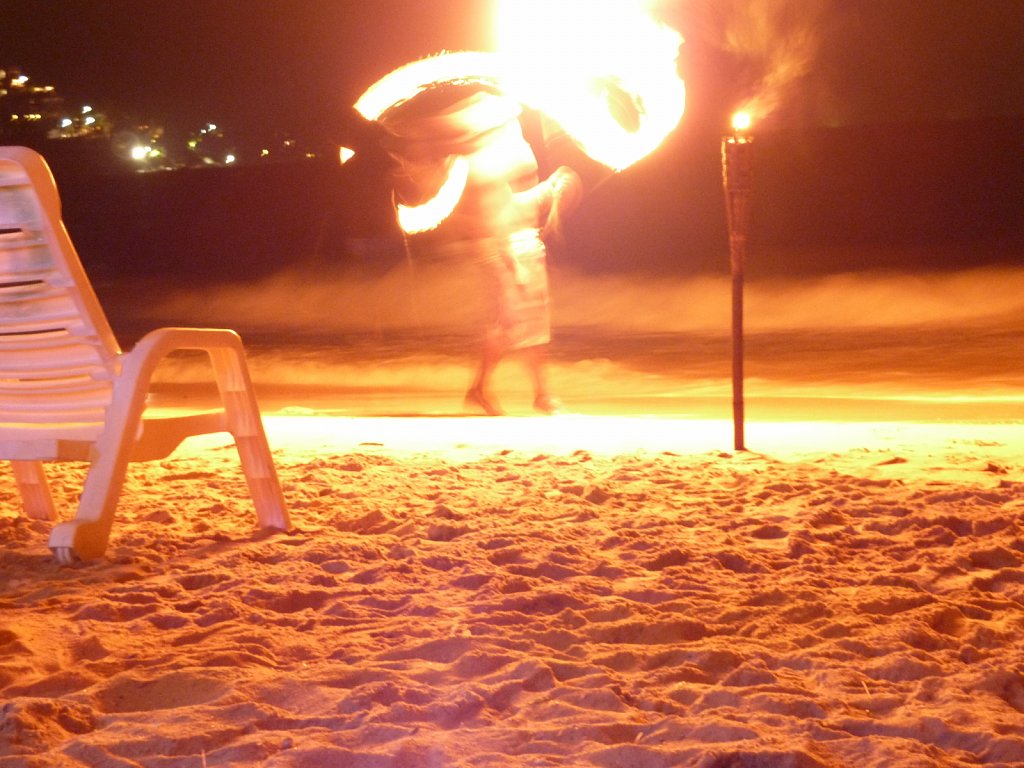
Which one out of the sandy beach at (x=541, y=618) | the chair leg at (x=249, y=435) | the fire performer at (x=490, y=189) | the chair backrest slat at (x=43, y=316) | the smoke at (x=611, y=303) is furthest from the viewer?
the smoke at (x=611, y=303)

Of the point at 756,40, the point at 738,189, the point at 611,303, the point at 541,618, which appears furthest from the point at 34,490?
the point at 611,303

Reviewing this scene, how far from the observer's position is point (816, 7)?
61.0 feet

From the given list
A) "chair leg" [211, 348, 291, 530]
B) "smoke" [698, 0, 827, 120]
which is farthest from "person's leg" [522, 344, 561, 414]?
"smoke" [698, 0, 827, 120]

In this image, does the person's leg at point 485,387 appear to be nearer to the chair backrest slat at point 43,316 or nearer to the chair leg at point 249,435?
the chair leg at point 249,435

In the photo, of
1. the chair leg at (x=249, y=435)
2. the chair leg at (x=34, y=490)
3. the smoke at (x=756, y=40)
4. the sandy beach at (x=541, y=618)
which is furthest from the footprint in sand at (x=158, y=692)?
the smoke at (x=756, y=40)

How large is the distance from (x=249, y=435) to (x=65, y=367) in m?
0.69

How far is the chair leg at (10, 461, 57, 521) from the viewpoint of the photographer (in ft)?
15.8

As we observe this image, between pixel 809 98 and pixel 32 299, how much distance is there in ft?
70.4

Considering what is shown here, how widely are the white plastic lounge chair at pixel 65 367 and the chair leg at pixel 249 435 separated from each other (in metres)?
0.11

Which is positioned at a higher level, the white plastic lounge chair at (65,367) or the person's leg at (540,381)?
the white plastic lounge chair at (65,367)

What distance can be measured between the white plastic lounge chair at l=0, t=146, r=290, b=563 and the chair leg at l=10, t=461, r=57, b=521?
1.84 feet

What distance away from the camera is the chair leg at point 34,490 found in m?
4.82

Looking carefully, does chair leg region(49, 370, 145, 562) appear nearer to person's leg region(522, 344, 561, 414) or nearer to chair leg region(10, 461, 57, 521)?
chair leg region(10, 461, 57, 521)

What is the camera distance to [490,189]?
7.50 m
